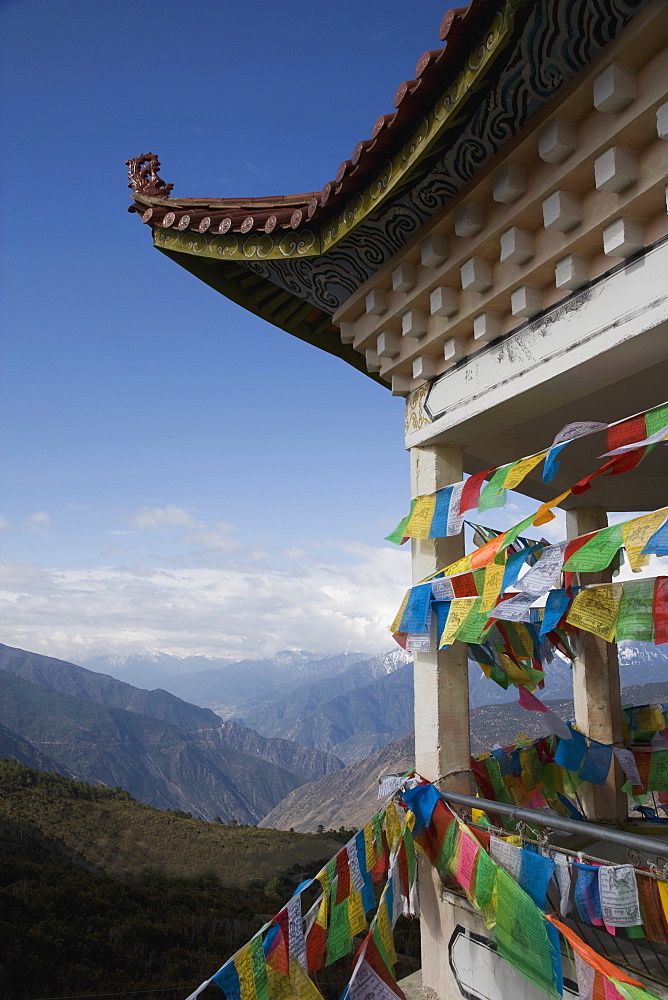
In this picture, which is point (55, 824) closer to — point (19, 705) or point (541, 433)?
point (541, 433)

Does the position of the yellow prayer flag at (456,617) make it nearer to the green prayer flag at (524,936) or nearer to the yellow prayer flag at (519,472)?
the yellow prayer flag at (519,472)

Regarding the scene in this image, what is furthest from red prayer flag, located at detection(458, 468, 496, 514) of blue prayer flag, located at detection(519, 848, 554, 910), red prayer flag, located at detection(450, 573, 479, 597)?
blue prayer flag, located at detection(519, 848, 554, 910)

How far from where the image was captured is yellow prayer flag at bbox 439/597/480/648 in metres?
4.04

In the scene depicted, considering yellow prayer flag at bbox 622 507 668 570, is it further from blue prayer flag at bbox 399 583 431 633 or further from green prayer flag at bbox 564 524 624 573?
blue prayer flag at bbox 399 583 431 633

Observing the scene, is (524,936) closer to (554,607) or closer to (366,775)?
(554,607)

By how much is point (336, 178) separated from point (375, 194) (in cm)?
29

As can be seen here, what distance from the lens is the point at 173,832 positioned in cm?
1850

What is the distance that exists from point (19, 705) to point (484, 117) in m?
158

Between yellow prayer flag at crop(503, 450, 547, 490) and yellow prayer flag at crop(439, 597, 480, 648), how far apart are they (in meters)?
0.74

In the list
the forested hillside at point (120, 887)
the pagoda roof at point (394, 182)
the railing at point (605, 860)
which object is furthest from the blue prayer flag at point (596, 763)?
the forested hillside at point (120, 887)

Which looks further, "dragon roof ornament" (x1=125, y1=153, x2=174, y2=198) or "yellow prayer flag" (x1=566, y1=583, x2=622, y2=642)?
"dragon roof ornament" (x1=125, y1=153, x2=174, y2=198)

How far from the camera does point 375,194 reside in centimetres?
411

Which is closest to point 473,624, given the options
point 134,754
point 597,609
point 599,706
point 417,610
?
point 417,610

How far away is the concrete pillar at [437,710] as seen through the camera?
437 cm
